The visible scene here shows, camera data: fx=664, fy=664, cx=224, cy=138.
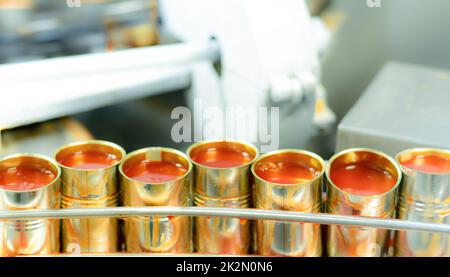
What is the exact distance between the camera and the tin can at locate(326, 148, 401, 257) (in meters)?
0.65

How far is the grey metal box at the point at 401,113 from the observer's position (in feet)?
2.53

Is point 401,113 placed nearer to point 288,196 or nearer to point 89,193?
point 288,196

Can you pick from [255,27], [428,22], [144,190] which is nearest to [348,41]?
[428,22]

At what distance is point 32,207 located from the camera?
0.66 m

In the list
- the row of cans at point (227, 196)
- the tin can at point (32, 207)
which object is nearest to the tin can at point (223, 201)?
the row of cans at point (227, 196)

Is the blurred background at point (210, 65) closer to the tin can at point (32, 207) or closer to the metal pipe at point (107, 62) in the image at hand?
the metal pipe at point (107, 62)

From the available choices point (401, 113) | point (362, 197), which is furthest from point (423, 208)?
point (401, 113)

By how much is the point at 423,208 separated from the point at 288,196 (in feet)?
0.46

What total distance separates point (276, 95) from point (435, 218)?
295 mm

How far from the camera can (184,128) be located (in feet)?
3.12

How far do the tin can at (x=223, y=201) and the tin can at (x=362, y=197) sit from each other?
0.28 feet

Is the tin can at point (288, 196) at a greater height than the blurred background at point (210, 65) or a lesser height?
lesser

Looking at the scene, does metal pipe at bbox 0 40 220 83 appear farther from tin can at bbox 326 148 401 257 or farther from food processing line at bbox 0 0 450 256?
tin can at bbox 326 148 401 257

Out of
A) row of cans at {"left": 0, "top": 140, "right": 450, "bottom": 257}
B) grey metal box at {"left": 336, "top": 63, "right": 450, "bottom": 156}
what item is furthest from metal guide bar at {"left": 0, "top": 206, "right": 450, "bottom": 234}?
grey metal box at {"left": 336, "top": 63, "right": 450, "bottom": 156}
